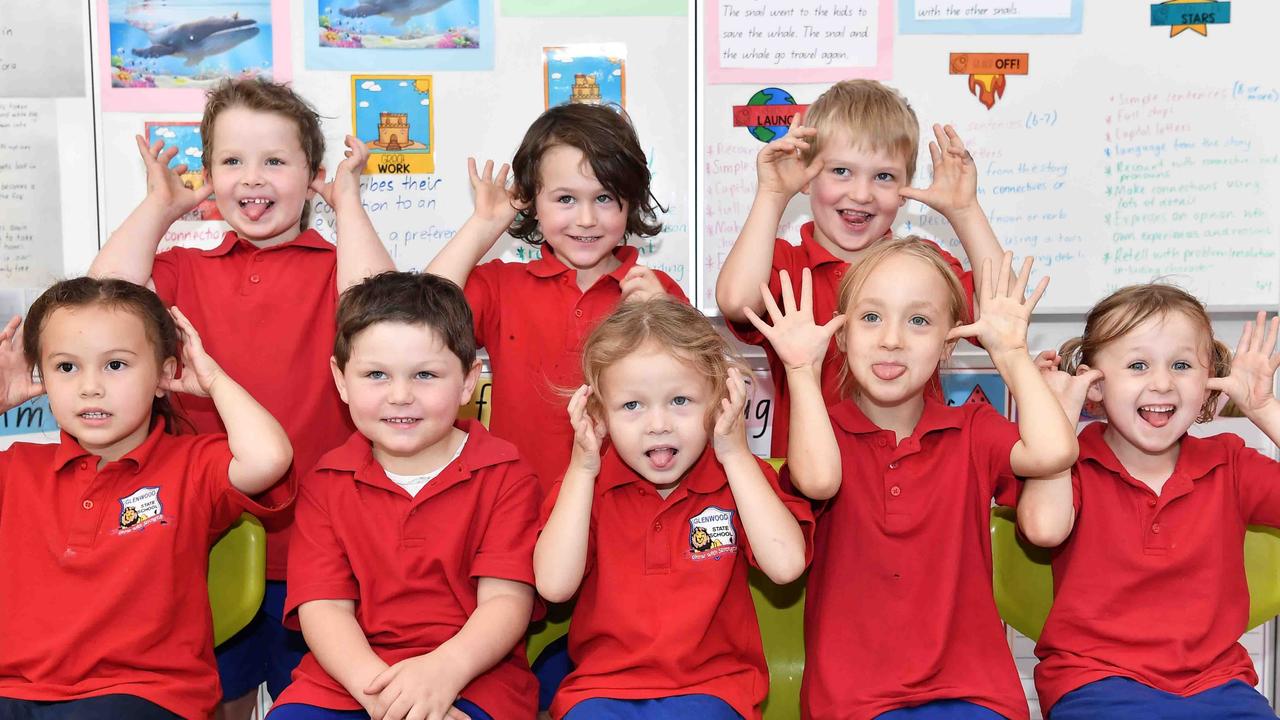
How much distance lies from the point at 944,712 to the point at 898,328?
0.73 m

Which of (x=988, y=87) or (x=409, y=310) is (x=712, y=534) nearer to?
(x=409, y=310)

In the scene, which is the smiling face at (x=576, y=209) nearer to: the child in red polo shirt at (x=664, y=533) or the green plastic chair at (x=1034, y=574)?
the child in red polo shirt at (x=664, y=533)

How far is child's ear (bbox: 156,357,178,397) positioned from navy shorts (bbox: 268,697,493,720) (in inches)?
29.0

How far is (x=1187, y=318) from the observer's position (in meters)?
2.22

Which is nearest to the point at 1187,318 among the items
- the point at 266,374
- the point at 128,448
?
the point at 266,374

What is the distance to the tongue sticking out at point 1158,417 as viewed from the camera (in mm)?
2182

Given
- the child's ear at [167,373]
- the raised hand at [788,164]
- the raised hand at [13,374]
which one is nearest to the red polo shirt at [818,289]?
the raised hand at [788,164]

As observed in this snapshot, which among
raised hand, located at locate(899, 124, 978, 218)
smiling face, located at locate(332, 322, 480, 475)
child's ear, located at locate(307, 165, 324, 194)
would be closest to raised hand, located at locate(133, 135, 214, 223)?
child's ear, located at locate(307, 165, 324, 194)

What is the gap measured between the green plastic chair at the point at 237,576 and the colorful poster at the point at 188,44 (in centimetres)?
160

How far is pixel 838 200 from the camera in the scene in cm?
264

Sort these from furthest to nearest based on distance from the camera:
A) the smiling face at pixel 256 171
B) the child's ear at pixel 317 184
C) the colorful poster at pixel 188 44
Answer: the colorful poster at pixel 188 44
the child's ear at pixel 317 184
the smiling face at pixel 256 171

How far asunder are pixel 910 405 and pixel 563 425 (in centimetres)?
83

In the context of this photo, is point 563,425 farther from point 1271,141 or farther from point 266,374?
point 1271,141

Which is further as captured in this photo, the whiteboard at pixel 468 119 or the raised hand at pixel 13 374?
the whiteboard at pixel 468 119
